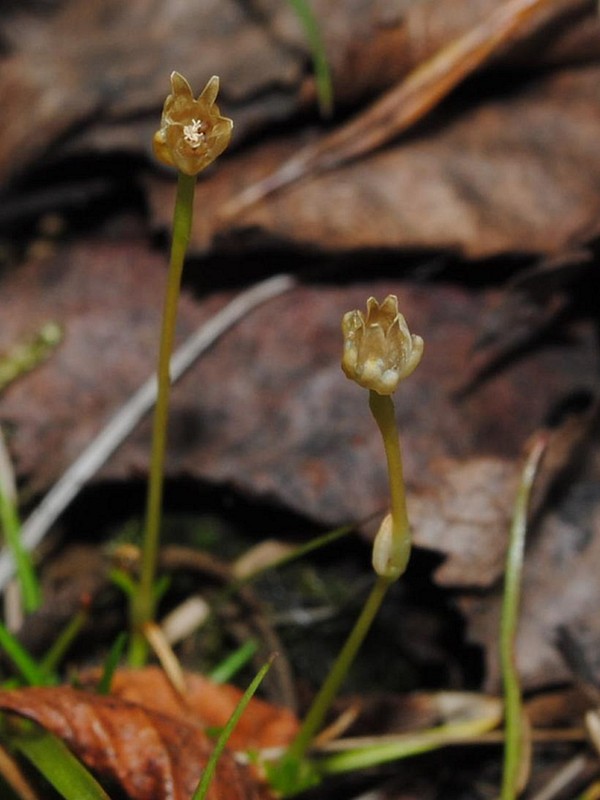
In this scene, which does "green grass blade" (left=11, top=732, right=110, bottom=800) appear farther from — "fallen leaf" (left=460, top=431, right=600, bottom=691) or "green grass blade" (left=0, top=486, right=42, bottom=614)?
"fallen leaf" (left=460, top=431, right=600, bottom=691)

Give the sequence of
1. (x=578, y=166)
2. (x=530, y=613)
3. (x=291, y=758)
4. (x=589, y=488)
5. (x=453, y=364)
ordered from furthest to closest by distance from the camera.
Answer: (x=578, y=166) → (x=453, y=364) → (x=589, y=488) → (x=530, y=613) → (x=291, y=758)

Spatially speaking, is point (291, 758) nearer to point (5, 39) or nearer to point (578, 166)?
point (578, 166)

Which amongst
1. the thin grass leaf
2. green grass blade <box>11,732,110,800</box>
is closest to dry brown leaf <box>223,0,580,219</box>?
the thin grass leaf

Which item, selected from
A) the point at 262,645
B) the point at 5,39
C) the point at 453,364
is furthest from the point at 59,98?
the point at 262,645

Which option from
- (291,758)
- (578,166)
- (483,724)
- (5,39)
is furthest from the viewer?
(5,39)

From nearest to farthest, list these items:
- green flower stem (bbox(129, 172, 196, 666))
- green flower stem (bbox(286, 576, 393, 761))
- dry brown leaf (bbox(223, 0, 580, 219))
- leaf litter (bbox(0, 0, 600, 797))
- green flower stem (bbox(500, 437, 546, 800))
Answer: green flower stem (bbox(129, 172, 196, 666))
green flower stem (bbox(286, 576, 393, 761))
green flower stem (bbox(500, 437, 546, 800))
leaf litter (bbox(0, 0, 600, 797))
dry brown leaf (bbox(223, 0, 580, 219))

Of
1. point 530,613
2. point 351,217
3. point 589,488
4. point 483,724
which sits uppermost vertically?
point 351,217

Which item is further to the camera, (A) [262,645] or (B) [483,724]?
(A) [262,645]

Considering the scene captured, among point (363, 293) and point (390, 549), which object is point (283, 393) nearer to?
Answer: point (363, 293)
